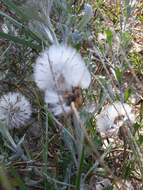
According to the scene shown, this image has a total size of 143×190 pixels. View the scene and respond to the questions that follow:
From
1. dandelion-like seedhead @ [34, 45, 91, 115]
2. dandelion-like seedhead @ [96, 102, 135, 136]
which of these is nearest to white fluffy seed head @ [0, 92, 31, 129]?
dandelion-like seedhead @ [96, 102, 135, 136]

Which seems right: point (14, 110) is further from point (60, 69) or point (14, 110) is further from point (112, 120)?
point (60, 69)

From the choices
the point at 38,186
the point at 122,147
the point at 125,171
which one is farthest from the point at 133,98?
the point at 38,186

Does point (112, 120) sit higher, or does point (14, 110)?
point (14, 110)

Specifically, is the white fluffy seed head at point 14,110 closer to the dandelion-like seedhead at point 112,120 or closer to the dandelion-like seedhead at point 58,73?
the dandelion-like seedhead at point 112,120

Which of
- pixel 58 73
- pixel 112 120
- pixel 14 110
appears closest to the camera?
pixel 58 73

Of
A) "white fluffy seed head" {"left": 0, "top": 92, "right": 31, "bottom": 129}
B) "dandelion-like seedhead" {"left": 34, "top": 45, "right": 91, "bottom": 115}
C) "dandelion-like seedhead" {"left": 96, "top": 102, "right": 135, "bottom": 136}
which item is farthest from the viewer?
"white fluffy seed head" {"left": 0, "top": 92, "right": 31, "bottom": 129}

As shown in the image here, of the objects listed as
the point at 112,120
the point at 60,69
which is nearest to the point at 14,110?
the point at 112,120

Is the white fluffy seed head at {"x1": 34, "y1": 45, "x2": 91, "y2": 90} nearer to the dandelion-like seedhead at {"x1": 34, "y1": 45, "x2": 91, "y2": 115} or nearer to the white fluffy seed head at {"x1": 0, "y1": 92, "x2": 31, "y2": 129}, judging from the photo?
the dandelion-like seedhead at {"x1": 34, "y1": 45, "x2": 91, "y2": 115}
